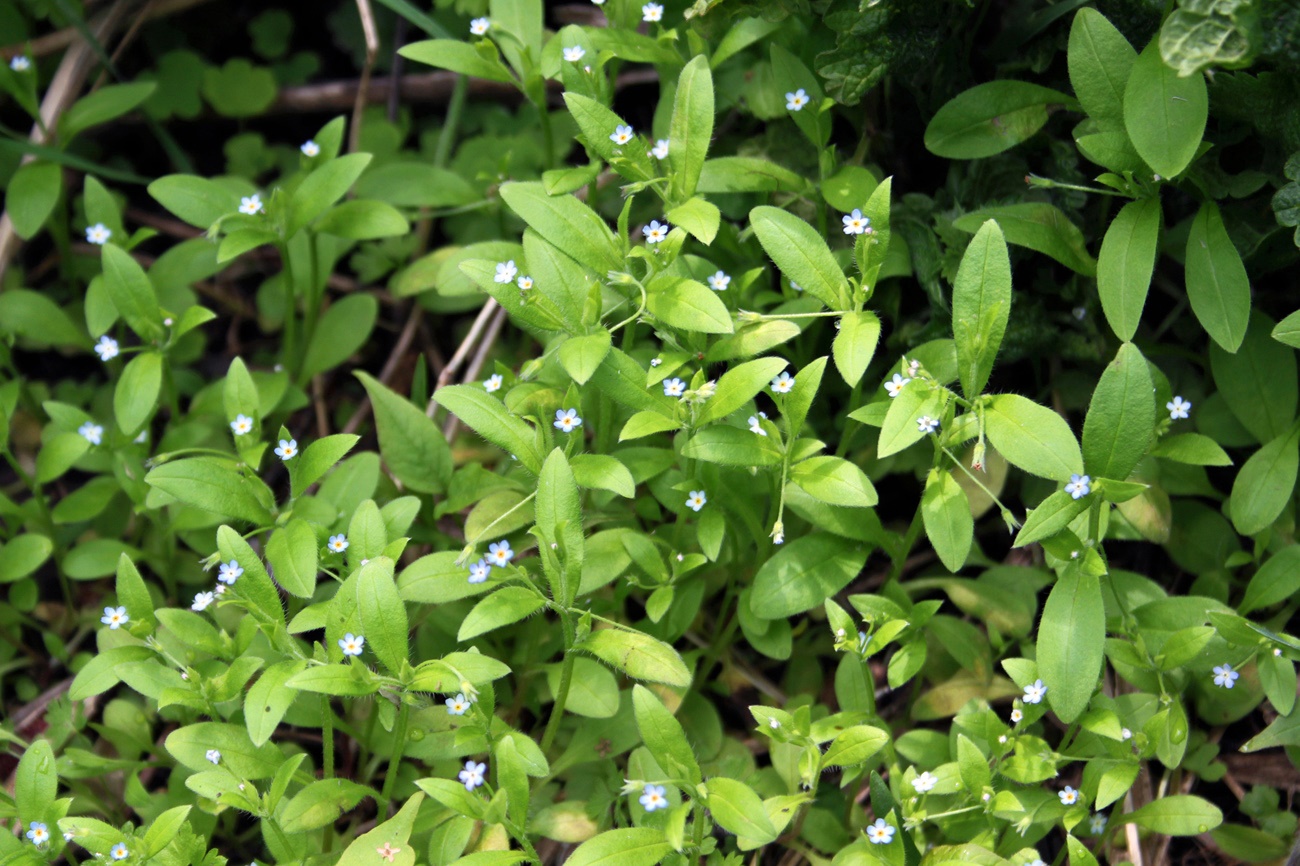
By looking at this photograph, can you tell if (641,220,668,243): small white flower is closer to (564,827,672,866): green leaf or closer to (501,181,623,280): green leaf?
(501,181,623,280): green leaf

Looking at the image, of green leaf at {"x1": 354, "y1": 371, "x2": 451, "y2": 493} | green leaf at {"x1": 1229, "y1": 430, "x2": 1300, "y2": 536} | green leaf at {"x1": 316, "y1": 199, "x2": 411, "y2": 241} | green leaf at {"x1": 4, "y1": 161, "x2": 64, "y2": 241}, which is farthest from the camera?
green leaf at {"x1": 4, "y1": 161, "x2": 64, "y2": 241}

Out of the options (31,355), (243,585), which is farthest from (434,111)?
(243,585)

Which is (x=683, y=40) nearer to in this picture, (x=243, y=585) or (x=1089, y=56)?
(x=1089, y=56)

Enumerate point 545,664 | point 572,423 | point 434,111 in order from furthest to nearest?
point 434,111
point 545,664
point 572,423

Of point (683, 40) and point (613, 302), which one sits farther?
point (683, 40)

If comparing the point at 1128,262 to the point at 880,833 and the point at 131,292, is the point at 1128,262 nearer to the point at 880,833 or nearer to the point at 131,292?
the point at 880,833

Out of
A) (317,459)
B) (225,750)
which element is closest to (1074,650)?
(317,459)

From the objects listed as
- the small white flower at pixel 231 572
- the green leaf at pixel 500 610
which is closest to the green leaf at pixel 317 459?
the small white flower at pixel 231 572

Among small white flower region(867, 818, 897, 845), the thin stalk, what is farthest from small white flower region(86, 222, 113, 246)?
small white flower region(867, 818, 897, 845)
